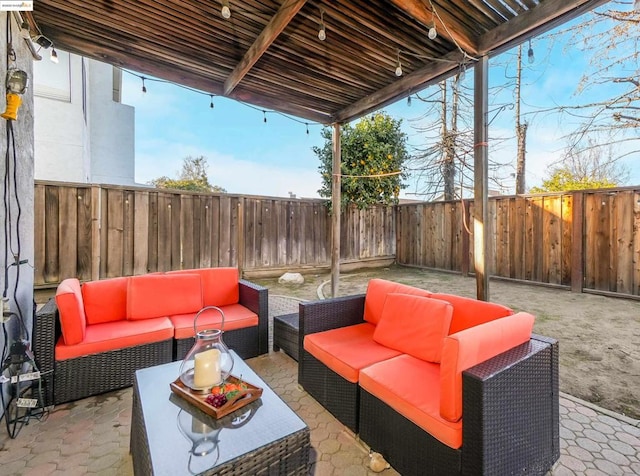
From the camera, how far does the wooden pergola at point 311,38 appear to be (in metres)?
2.40

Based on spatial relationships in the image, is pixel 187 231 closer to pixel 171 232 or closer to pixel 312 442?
pixel 171 232

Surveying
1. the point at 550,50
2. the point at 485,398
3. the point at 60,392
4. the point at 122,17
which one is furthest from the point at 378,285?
the point at 550,50

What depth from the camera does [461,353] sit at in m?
1.29

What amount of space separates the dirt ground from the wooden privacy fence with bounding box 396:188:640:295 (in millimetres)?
307

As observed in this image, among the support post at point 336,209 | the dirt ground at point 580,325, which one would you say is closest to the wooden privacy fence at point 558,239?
the dirt ground at point 580,325

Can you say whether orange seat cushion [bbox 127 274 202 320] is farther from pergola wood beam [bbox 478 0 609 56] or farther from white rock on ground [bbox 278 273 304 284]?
pergola wood beam [bbox 478 0 609 56]

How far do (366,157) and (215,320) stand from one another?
17.9 feet

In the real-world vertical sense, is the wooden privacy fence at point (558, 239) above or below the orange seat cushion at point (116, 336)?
Result: above

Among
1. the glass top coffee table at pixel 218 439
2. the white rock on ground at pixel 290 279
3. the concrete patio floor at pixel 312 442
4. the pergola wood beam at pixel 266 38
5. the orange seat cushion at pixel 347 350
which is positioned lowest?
the concrete patio floor at pixel 312 442

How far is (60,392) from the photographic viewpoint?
2.10m

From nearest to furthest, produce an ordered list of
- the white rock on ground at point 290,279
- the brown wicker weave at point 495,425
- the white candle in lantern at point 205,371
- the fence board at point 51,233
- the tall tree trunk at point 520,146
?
the brown wicker weave at point 495,425, the white candle in lantern at point 205,371, the fence board at point 51,233, the white rock on ground at point 290,279, the tall tree trunk at point 520,146

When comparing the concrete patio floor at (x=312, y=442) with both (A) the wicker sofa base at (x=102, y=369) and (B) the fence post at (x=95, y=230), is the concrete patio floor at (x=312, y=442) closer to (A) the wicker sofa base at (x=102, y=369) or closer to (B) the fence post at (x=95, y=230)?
(A) the wicker sofa base at (x=102, y=369)

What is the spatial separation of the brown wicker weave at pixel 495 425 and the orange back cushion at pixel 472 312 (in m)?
0.22

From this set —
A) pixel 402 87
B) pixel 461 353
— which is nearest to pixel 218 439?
pixel 461 353
